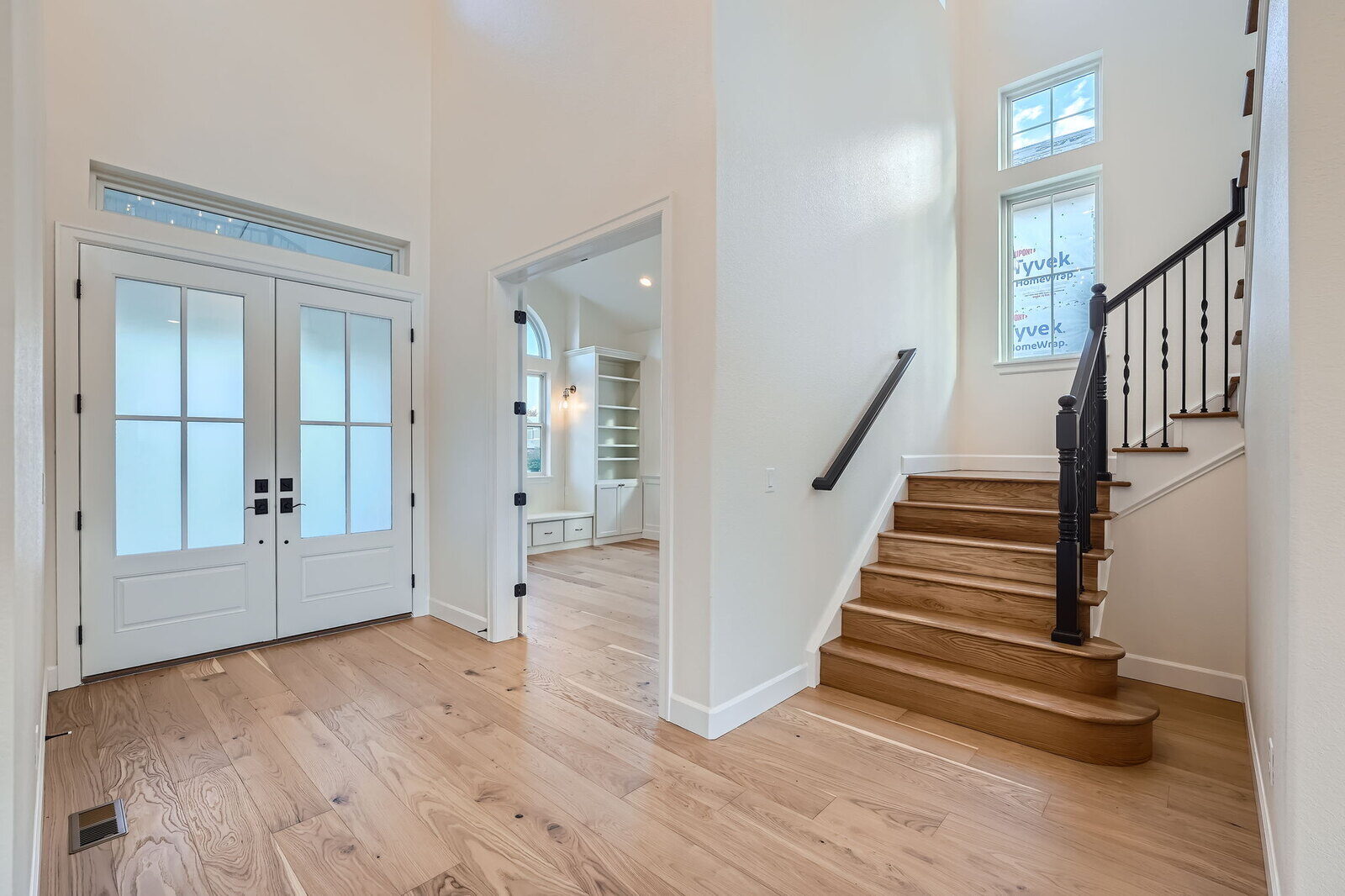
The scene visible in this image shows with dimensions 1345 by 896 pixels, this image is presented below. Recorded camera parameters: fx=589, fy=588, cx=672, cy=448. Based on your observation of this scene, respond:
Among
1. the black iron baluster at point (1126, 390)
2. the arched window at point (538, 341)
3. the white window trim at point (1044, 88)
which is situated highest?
the white window trim at point (1044, 88)

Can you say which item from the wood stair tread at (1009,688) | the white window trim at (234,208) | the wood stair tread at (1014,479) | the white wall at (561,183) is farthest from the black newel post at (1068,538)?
the white window trim at (234,208)

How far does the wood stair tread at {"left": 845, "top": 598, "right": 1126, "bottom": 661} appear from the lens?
249 centimetres

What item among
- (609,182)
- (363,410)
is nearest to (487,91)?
(609,182)

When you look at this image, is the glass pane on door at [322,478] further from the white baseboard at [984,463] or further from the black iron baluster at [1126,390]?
the black iron baluster at [1126,390]

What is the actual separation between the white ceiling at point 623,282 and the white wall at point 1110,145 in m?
3.18

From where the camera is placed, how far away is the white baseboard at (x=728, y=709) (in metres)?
2.48

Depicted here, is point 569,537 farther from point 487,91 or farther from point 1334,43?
point 1334,43

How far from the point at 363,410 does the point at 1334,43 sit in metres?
4.46

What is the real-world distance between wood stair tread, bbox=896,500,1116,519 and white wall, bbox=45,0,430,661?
148 inches

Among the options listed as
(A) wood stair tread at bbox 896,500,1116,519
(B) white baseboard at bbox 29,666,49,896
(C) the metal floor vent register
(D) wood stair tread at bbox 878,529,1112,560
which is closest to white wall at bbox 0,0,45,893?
(B) white baseboard at bbox 29,666,49,896

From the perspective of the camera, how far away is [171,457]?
10.8 ft

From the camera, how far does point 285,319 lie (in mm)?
3676

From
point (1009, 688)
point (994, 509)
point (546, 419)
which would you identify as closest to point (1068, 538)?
point (1009, 688)

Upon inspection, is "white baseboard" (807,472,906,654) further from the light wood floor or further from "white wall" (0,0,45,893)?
"white wall" (0,0,45,893)
